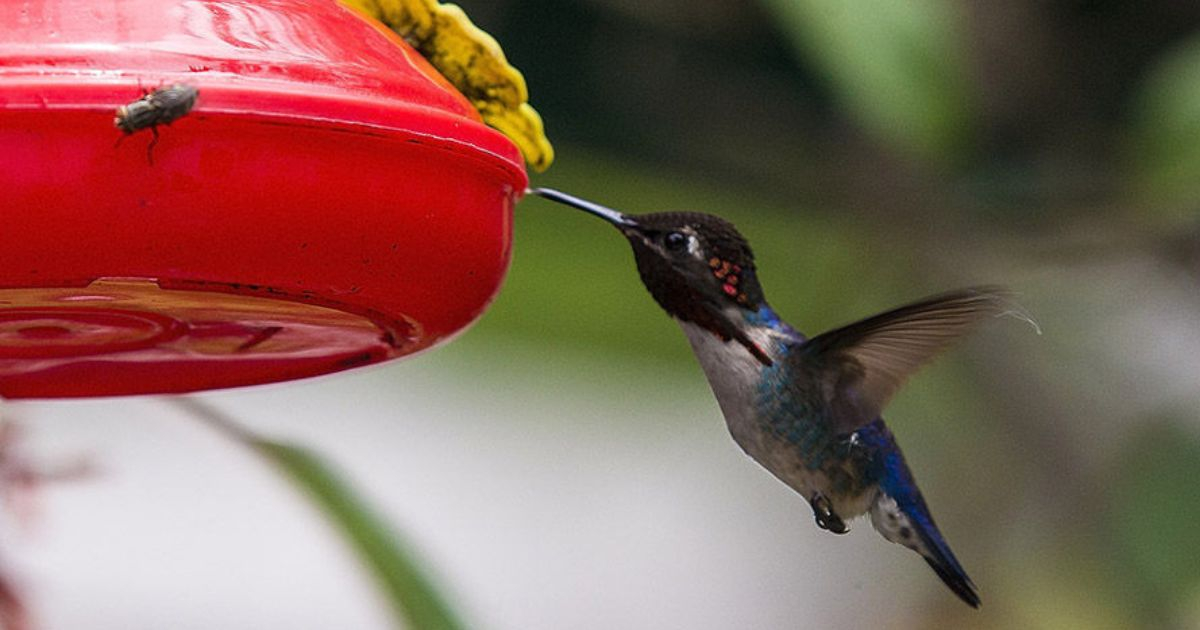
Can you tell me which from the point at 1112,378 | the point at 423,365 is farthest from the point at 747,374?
the point at 423,365

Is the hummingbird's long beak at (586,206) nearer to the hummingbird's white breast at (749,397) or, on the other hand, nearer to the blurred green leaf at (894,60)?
the hummingbird's white breast at (749,397)

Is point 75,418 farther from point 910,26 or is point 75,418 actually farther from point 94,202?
point 94,202

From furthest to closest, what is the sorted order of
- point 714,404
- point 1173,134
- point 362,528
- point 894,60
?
1. point 714,404
2. point 1173,134
3. point 894,60
4. point 362,528

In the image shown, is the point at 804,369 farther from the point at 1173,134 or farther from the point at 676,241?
the point at 1173,134

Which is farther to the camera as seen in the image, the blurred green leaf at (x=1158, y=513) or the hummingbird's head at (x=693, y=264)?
the blurred green leaf at (x=1158, y=513)

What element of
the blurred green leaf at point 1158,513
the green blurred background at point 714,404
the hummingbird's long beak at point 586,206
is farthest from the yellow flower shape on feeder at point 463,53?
the blurred green leaf at point 1158,513

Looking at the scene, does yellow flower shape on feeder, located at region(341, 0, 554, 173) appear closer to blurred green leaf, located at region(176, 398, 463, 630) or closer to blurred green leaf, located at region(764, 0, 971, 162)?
blurred green leaf, located at region(176, 398, 463, 630)

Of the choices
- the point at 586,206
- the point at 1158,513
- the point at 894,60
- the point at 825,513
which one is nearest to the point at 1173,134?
the point at 894,60
